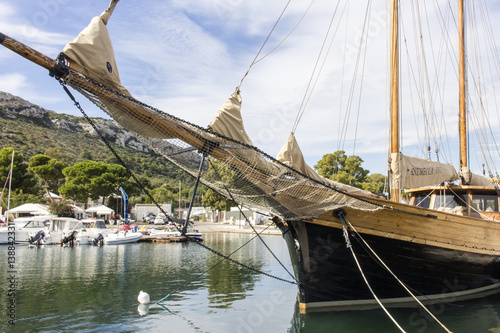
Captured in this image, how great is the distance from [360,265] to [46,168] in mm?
53519

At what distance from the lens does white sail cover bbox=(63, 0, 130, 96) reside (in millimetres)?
5883

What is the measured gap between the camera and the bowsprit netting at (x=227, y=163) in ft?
21.2

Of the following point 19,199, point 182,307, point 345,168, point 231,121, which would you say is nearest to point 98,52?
point 231,121

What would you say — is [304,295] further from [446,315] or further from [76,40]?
[76,40]

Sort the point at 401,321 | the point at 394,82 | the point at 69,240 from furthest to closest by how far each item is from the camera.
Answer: the point at 69,240 < the point at 394,82 < the point at 401,321

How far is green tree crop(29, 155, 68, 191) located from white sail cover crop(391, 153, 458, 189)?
52.7m

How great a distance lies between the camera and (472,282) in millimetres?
10883

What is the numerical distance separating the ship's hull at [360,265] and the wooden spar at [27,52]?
5928mm

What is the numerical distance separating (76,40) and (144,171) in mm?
83415

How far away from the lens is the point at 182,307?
11.2 metres

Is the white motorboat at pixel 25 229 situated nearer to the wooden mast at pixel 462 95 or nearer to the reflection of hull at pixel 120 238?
the reflection of hull at pixel 120 238

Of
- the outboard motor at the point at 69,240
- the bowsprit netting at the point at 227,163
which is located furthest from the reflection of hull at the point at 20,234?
the bowsprit netting at the point at 227,163

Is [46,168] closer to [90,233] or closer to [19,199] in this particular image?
[19,199]

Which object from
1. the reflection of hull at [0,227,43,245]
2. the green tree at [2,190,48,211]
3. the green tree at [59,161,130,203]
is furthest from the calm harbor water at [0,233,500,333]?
the green tree at [59,161,130,203]
